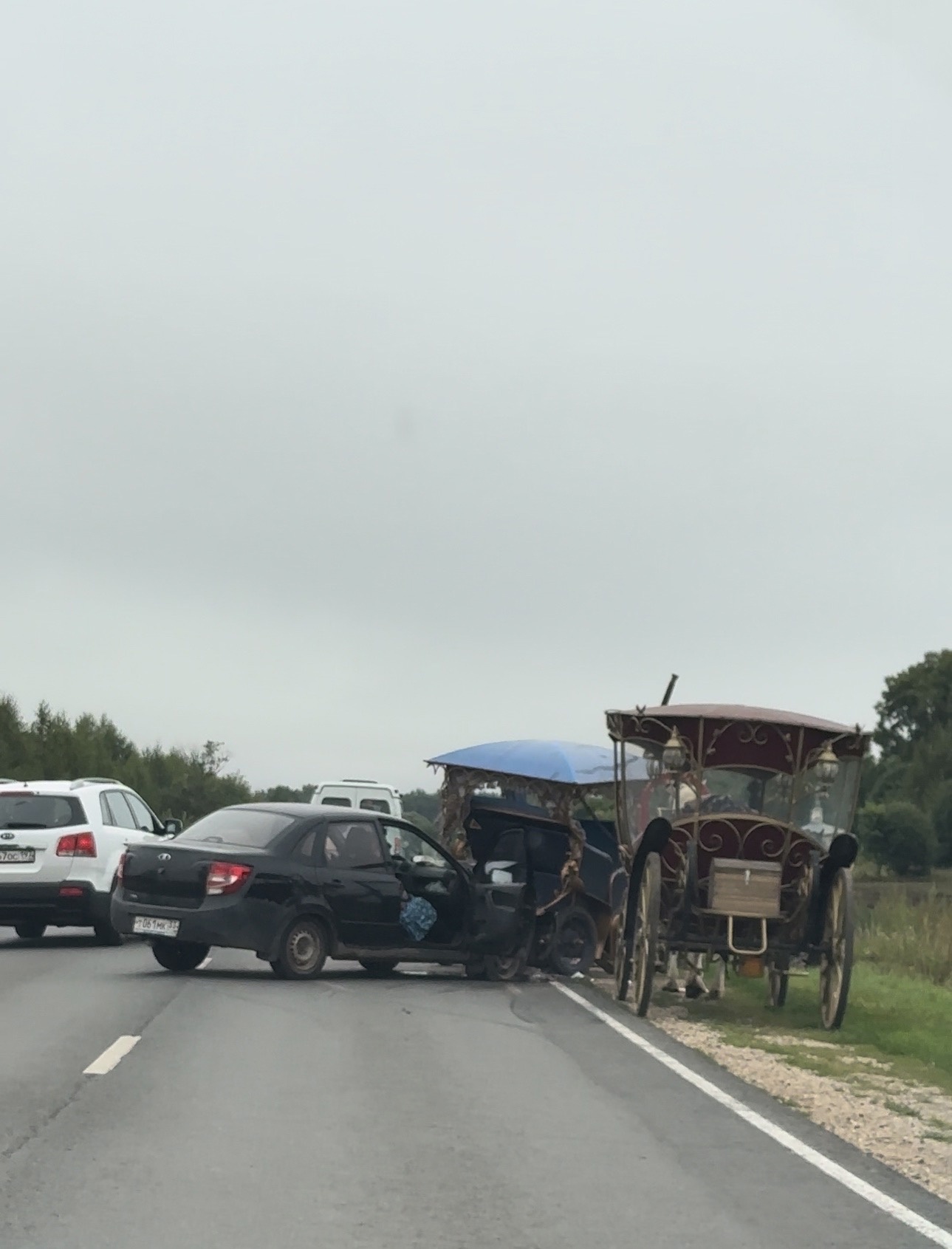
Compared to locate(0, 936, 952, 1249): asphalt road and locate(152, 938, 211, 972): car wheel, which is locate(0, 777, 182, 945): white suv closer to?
locate(152, 938, 211, 972): car wheel

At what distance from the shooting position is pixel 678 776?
18406 mm

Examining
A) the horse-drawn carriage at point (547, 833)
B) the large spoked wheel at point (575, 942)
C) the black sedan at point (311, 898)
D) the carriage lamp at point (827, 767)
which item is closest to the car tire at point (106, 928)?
the black sedan at point (311, 898)

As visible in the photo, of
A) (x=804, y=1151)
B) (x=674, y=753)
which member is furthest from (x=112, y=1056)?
(x=674, y=753)

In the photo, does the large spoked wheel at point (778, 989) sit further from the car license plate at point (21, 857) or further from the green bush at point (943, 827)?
the green bush at point (943, 827)

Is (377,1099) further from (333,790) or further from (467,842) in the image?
(333,790)

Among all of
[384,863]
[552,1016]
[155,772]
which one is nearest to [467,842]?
[384,863]

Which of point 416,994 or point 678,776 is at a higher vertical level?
point 678,776

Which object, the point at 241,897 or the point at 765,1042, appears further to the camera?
the point at 241,897

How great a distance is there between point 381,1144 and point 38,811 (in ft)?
47.4

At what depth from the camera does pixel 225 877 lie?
1866 cm

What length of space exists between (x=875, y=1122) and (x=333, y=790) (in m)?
28.9

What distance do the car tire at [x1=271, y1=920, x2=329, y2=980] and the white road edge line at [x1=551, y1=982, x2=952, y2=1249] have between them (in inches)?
163

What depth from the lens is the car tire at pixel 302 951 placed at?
19.0m

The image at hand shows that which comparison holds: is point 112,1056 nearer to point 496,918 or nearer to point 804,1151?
point 804,1151
